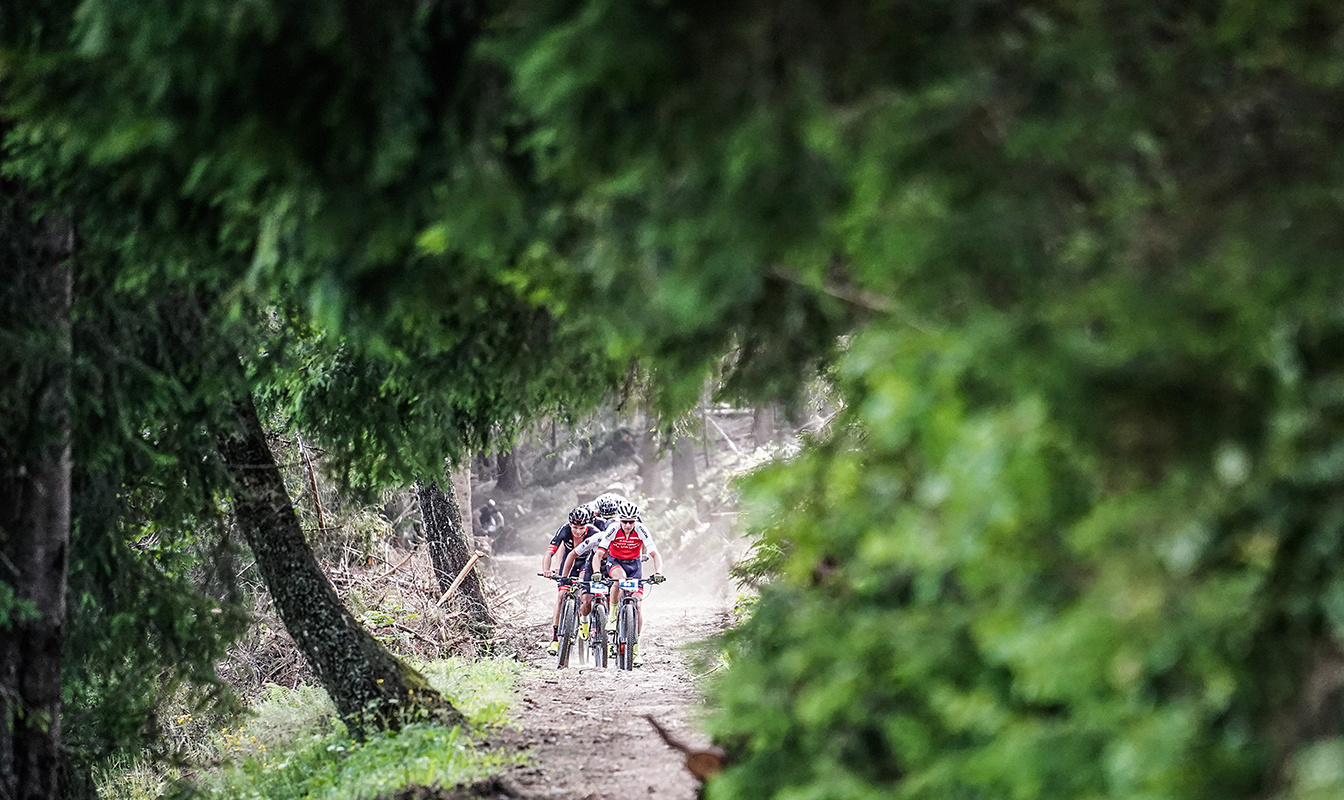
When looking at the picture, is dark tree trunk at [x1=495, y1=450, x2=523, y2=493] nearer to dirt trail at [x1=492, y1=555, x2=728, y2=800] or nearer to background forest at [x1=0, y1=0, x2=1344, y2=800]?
dirt trail at [x1=492, y1=555, x2=728, y2=800]

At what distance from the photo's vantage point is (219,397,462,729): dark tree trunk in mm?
8688

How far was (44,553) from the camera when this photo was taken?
5887mm

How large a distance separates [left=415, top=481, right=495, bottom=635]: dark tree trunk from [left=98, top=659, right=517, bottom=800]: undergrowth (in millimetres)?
1180

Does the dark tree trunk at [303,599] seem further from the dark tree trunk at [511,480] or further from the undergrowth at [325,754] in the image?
the dark tree trunk at [511,480]

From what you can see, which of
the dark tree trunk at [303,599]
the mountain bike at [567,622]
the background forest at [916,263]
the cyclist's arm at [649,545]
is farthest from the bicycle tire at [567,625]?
the background forest at [916,263]

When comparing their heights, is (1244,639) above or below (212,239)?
below

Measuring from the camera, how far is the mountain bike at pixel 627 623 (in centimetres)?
1298

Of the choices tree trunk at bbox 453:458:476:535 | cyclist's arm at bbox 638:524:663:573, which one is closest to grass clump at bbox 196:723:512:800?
cyclist's arm at bbox 638:524:663:573

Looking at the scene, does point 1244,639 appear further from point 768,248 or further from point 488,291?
point 488,291

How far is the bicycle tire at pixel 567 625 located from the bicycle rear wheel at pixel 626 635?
1.94ft

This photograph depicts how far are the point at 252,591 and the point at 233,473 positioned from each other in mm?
4775

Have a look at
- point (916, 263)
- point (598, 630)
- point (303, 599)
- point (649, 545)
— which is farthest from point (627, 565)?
point (916, 263)

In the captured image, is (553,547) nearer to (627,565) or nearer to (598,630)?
(627,565)

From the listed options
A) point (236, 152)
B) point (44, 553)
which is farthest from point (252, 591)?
point (236, 152)
